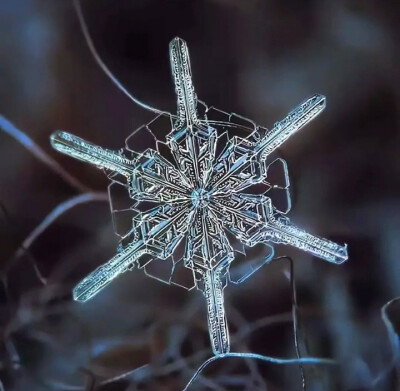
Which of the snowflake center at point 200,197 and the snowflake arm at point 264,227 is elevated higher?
the snowflake center at point 200,197

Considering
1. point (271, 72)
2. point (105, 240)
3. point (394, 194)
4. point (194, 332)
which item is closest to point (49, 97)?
point (105, 240)

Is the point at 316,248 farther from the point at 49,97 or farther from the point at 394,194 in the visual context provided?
the point at 49,97

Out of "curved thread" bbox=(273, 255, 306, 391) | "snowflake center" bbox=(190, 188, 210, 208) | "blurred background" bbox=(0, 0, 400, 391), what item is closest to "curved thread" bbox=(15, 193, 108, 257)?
"blurred background" bbox=(0, 0, 400, 391)

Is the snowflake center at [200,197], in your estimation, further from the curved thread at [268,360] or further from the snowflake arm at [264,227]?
the curved thread at [268,360]

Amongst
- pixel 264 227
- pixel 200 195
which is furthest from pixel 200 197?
pixel 264 227

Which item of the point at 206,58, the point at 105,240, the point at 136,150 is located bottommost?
the point at 105,240

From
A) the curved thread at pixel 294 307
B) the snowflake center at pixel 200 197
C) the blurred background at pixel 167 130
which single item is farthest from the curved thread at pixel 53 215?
the curved thread at pixel 294 307

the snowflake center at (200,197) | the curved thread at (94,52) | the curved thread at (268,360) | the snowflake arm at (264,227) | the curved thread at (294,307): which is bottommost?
the curved thread at (268,360)
